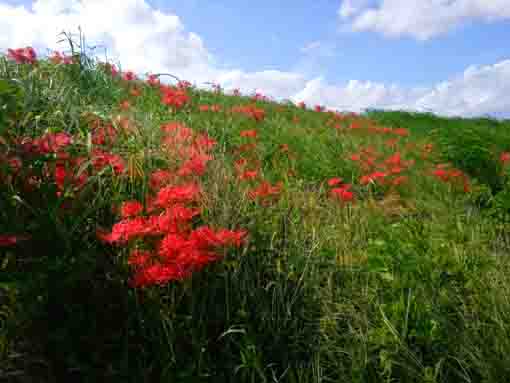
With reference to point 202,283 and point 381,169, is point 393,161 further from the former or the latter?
point 202,283

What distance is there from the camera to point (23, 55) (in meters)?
4.43

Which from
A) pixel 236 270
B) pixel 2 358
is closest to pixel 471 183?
pixel 236 270

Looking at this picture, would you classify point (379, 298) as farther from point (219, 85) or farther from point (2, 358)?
point (219, 85)

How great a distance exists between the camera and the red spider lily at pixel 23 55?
4348mm

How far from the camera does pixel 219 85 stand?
7.50 metres

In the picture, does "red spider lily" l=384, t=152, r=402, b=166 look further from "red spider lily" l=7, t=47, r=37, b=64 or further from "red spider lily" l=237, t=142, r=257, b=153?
"red spider lily" l=7, t=47, r=37, b=64

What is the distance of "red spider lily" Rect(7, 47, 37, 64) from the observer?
4348mm

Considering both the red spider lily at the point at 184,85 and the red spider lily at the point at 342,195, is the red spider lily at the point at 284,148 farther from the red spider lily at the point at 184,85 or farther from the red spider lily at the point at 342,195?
the red spider lily at the point at 184,85

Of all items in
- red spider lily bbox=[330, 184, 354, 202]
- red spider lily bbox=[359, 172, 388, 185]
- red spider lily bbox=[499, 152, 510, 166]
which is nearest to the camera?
red spider lily bbox=[330, 184, 354, 202]

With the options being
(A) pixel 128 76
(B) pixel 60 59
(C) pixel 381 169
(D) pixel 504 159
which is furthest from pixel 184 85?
(D) pixel 504 159

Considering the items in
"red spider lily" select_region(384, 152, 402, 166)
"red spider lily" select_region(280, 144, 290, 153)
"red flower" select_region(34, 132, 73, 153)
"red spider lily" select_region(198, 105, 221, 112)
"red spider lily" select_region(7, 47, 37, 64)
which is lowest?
"red spider lily" select_region(384, 152, 402, 166)

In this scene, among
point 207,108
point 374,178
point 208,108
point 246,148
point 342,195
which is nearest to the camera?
point 342,195

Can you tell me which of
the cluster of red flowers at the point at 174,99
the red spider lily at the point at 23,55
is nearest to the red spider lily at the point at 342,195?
the cluster of red flowers at the point at 174,99

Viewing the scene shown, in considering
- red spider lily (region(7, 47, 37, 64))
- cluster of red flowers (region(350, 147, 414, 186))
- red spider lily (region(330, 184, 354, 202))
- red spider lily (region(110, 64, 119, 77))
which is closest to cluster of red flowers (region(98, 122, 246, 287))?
red spider lily (region(330, 184, 354, 202))
